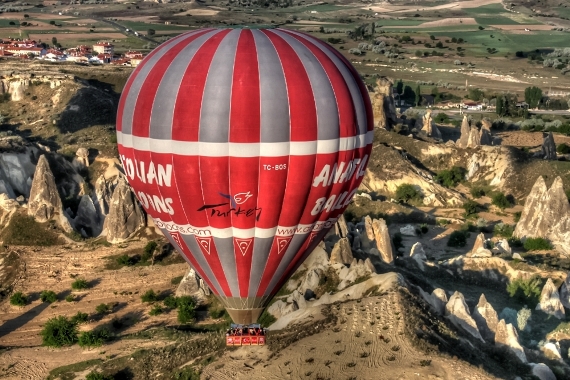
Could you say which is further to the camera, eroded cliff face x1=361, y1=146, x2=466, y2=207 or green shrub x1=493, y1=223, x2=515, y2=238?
eroded cliff face x1=361, y1=146, x2=466, y2=207

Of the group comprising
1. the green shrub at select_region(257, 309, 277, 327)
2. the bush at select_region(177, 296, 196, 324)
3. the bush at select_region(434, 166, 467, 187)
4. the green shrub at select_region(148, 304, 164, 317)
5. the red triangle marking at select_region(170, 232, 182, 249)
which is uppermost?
the red triangle marking at select_region(170, 232, 182, 249)

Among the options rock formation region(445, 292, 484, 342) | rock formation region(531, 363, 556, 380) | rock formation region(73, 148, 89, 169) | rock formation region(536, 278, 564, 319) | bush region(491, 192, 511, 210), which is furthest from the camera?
rock formation region(73, 148, 89, 169)

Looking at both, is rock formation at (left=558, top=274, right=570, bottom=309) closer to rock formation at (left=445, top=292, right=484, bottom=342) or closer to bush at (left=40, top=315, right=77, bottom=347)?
rock formation at (left=445, top=292, right=484, bottom=342)

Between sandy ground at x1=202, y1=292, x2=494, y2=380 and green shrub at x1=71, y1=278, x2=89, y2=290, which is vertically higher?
sandy ground at x1=202, y1=292, x2=494, y2=380

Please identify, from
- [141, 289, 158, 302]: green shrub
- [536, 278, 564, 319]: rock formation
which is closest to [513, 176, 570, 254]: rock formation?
[536, 278, 564, 319]: rock formation

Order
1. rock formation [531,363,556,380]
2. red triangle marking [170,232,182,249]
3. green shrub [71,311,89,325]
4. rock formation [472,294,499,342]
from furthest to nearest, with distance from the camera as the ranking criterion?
green shrub [71,311,89,325], rock formation [472,294,499,342], red triangle marking [170,232,182,249], rock formation [531,363,556,380]

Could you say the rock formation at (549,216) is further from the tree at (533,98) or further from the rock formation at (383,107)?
the tree at (533,98)

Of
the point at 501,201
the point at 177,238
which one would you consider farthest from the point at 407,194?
the point at 177,238

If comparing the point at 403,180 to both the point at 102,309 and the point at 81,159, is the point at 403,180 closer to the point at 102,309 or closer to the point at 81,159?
the point at 81,159
